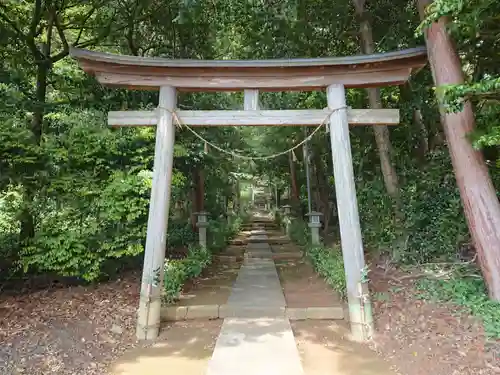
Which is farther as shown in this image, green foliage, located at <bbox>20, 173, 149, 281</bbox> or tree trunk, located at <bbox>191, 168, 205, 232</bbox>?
tree trunk, located at <bbox>191, 168, 205, 232</bbox>

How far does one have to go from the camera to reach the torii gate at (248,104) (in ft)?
16.4

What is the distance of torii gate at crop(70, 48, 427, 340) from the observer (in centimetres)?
500

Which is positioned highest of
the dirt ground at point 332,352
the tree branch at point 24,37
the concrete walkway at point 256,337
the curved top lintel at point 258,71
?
the tree branch at point 24,37

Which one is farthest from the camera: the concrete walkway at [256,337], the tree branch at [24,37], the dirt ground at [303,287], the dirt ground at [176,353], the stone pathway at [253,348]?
the tree branch at [24,37]

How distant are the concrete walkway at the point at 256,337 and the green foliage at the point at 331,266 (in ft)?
3.33

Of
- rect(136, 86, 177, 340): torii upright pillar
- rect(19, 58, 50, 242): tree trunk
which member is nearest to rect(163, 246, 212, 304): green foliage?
rect(136, 86, 177, 340): torii upright pillar

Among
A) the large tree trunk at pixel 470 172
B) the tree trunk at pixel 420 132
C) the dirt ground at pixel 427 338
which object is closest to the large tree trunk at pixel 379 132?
the tree trunk at pixel 420 132

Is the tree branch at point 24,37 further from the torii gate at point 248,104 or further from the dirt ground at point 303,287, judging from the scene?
the dirt ground at point 303,287

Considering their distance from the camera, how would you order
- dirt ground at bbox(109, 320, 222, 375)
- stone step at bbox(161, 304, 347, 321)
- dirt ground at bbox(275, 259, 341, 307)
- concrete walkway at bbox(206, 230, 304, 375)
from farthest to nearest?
1. dirt ground at bbox(275, 259, 341, 307)
2. stone step at bbox(161, 304, 347, 321)
3. dirt ground at bbox(109, 320, 222, 375)
4. concrete walkway at bbox(206, 230, 304, 375)

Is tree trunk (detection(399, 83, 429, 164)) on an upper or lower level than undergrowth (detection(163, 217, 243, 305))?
upper

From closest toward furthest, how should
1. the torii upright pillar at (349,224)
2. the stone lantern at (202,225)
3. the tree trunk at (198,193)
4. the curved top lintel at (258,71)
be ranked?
1. the torii upright pillar at (349,224)
2. the curved top lintel at (258,71)
3. the stone lantern at (202,225)
4. the tree trunk at (198,193)

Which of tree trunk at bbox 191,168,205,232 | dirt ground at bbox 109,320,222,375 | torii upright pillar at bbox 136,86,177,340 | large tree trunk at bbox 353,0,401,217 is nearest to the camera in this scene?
dirt ground at bbox 109,320,222,375

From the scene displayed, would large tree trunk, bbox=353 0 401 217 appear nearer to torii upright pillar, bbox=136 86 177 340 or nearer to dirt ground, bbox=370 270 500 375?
dirt ground, bbox=370 270 500 375

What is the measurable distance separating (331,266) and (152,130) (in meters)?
4.36
